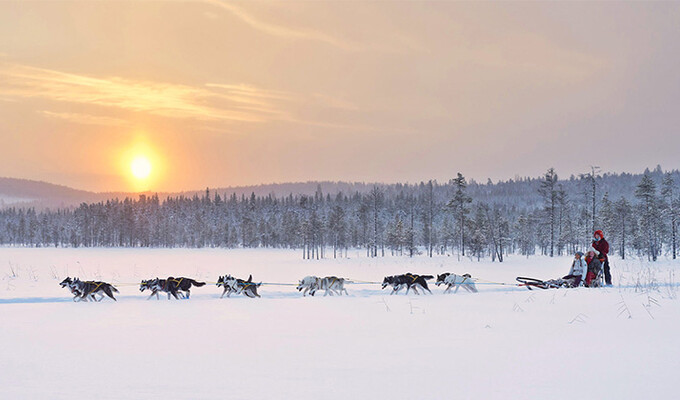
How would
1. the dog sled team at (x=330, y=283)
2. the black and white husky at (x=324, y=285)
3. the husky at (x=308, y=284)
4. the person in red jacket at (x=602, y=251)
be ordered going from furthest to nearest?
the person in red jacket at (x=602, y=251) → the husky at (x=308, y=284) → the black and white husky at (x=324, y=285) → the dog sled team at (x=330, y=283)

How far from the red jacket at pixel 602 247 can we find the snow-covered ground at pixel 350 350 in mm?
5417

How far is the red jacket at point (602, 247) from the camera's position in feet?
60.7

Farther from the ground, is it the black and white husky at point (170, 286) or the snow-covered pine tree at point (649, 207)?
the snow-covered pine tree at point (649, 207)

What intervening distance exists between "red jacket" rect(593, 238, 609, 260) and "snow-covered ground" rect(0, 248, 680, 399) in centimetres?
542

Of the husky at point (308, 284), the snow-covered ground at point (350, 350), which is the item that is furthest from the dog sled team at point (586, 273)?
the husky at point (308, 284)

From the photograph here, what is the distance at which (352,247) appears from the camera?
129 meters

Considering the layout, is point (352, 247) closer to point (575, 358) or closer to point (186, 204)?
point (186, 204)

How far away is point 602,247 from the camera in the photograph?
61.3ft

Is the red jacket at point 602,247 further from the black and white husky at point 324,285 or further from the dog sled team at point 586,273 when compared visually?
the black and white husky at point 324,285

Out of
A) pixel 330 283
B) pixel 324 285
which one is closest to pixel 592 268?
pixel 330 283

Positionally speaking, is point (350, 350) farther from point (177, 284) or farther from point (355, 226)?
point (355, 226)

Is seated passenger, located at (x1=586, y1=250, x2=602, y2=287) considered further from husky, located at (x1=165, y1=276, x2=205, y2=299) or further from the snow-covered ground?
husky, located at (x1=165, y1=276, x2=205, y2=299)

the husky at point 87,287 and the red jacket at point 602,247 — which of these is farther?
the red jacket at point 602,247

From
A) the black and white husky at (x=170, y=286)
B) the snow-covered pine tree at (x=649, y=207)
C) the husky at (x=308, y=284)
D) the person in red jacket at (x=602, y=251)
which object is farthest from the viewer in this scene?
the snow-covered pine tree at (x=649, y=207)
